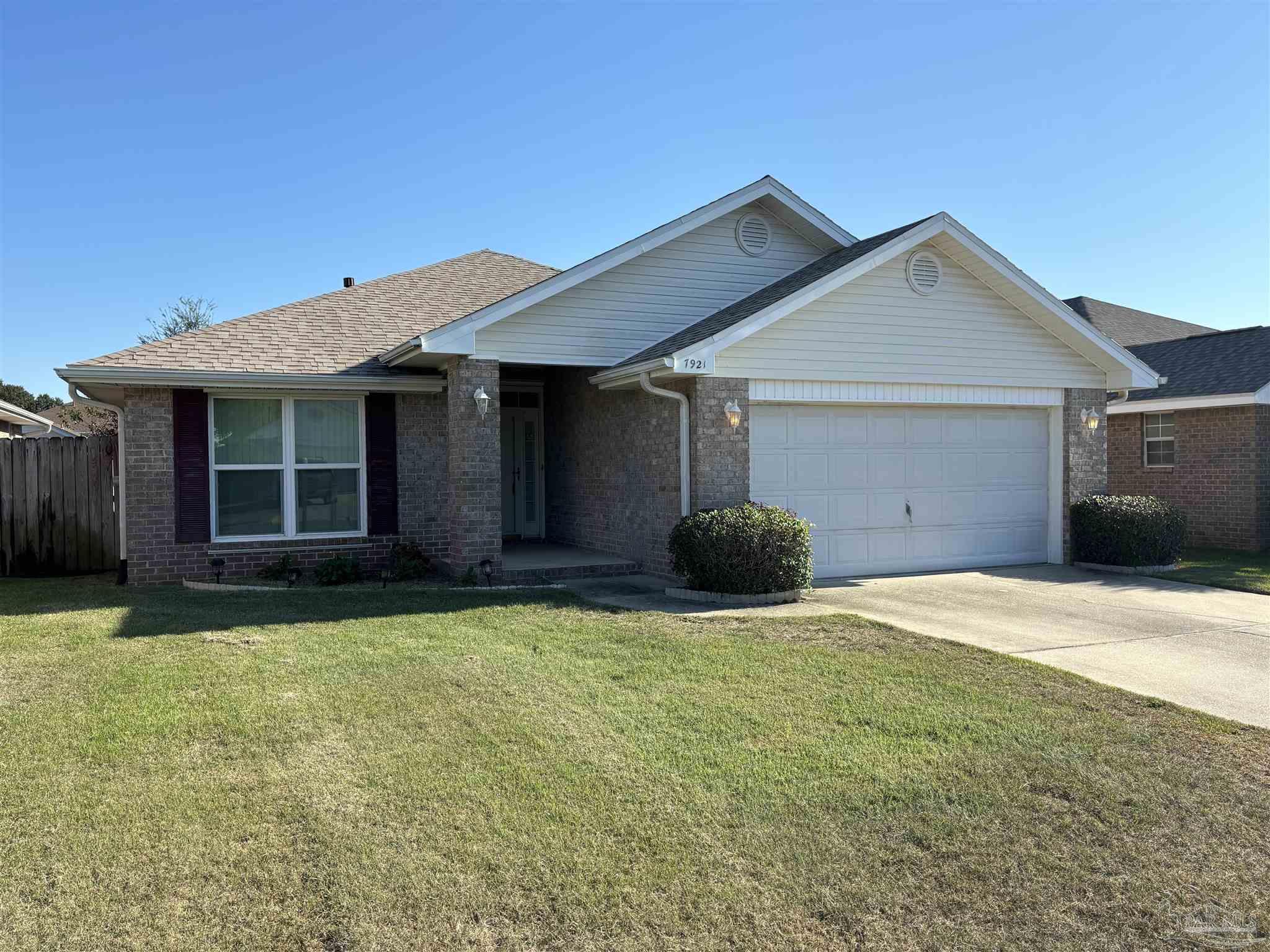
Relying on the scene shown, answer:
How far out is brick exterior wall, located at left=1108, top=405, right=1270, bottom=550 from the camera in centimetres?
1544

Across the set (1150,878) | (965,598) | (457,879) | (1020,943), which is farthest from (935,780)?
(965,598)

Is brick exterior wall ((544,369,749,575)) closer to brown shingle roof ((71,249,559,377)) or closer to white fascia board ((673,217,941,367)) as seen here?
white fascia board ((673,217,941,367))

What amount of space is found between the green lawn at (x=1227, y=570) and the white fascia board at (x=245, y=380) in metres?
A: 10.5

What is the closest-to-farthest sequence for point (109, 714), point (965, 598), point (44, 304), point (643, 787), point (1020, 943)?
point (1020, 943) < point (643, 787) < point (109, 714) < point (965, 598) < point (44, 304)

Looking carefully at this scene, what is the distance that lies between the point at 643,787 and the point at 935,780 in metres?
1.53

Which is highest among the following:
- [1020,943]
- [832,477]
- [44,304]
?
[44,304]

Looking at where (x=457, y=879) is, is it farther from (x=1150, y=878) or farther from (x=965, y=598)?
(x=965, y=598)

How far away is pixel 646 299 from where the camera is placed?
40.3 feet

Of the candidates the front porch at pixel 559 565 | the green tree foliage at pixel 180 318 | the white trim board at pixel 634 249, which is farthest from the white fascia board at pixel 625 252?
the green tree foliage at pixel 180 318

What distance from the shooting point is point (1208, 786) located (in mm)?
4555

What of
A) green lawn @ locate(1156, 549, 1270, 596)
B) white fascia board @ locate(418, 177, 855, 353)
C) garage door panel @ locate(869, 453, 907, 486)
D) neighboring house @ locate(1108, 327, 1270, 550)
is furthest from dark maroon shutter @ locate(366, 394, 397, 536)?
neighboring house @ locate(1108, 327, 1270, 550)

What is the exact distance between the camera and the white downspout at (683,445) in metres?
10.9

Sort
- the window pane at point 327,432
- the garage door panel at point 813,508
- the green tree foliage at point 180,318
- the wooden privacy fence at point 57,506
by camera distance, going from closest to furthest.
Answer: the garage door panel at point 813,508
the window pane at point 327,432
the wooden privacy fence at point 57,506
the green tree foliage at point 180,318

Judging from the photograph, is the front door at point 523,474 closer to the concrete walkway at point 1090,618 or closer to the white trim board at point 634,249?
the white trim board at point 634,249
